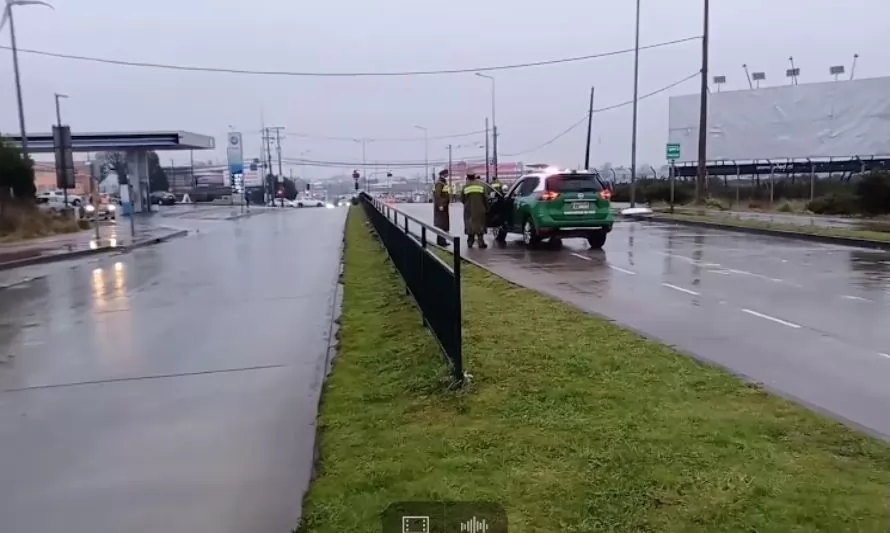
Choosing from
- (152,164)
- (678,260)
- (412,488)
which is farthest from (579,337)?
(152,164)

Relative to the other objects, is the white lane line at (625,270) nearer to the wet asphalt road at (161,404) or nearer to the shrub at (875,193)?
the wet asphalt road at (161,404)

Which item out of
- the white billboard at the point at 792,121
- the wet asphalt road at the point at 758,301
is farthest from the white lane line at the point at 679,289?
the white billboard at the point at 792,121

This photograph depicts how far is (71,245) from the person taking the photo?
81.3 ft

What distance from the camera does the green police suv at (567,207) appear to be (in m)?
18.3

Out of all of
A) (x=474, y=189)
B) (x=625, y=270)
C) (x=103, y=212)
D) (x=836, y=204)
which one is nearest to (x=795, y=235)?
(x=474, y=189)

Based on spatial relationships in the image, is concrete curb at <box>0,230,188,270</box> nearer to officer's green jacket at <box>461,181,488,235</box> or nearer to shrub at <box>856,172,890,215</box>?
officer's green jacket at <box>461,181,488,235</box>

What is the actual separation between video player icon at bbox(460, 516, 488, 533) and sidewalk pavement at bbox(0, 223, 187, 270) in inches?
719

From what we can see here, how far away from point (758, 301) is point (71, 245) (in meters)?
21.0

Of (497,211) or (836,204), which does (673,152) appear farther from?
(497,211)

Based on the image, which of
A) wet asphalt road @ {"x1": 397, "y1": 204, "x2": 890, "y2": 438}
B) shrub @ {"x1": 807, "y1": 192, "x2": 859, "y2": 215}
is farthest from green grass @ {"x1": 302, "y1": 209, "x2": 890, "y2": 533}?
shrub @ {"x1": 807, "y1": 192, "x2": 859, "y2": 215}

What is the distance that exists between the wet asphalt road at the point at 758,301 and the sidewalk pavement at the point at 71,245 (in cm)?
1100

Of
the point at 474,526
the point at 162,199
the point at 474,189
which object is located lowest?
the point at 162,199

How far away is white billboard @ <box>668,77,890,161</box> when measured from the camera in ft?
173

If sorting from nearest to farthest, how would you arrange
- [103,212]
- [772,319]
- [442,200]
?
[772,319], [442,200], [103,212]
